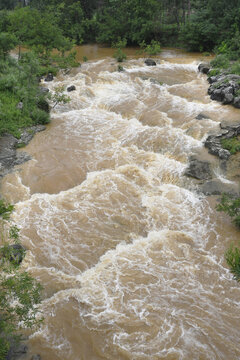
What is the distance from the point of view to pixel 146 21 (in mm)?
26719

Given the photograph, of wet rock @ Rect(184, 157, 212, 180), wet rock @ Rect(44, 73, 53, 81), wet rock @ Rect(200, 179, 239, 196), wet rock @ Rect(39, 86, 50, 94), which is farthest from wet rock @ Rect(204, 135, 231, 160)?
wet rock @ Rect(44, 73, 53, 81)

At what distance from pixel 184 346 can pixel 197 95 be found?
43.4 ft

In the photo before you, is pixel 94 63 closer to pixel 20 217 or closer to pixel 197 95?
pixel 197 95

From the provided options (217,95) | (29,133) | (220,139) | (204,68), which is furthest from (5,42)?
(220,139)

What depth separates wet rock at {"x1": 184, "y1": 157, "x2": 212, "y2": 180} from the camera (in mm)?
10992

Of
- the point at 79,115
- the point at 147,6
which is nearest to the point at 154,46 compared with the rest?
the point at 147,6

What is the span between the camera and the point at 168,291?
725 cm

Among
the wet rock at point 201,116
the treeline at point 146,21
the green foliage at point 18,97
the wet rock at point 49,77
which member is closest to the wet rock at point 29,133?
the green foliage at point 18,97

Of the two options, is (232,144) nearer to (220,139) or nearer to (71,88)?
(220,139)

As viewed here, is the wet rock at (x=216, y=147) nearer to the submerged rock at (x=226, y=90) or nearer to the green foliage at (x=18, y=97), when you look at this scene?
the submerged rock at (x=226, y=90)

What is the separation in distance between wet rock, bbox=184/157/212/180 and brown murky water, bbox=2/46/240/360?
29cm

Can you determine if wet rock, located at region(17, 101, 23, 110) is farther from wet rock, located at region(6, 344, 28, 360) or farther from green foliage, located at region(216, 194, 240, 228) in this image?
wet rock, located at region(6, 344, 28, 360)

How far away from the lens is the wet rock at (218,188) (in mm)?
10305

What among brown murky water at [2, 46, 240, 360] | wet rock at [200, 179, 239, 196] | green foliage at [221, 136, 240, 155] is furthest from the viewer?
green foliage at [221, 136, 240, 155]
